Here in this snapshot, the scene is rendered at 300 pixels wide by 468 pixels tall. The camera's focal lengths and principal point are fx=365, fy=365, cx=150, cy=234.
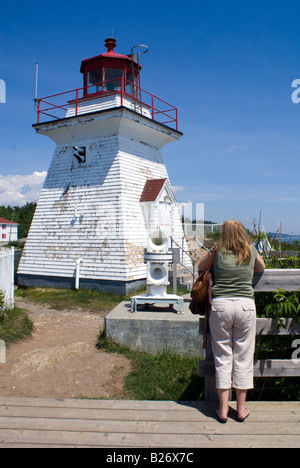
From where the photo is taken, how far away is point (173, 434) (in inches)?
119

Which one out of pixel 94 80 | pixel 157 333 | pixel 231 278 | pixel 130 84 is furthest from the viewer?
pixel 130 84

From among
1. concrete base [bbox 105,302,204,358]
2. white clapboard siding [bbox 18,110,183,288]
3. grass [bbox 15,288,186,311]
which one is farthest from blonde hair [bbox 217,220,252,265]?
white clapboard siding [bbox 18,110,183,288]

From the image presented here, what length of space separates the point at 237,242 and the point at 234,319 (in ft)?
2.27

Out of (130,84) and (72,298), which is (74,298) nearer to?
(72,298)

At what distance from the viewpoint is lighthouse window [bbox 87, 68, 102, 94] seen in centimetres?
1447

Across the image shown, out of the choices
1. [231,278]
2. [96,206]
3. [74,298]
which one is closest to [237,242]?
[231,278]

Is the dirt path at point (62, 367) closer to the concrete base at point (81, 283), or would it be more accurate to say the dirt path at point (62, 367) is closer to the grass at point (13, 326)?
the grass at point (13, 326)

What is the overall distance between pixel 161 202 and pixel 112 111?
3817 mm

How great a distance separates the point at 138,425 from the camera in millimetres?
3154

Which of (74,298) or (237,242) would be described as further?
(74,298)

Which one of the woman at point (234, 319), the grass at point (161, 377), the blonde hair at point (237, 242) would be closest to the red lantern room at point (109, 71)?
the grass at point (161, 377)

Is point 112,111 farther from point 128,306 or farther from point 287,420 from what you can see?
point 287,420

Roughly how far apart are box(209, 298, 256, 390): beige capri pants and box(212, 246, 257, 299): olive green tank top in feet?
0.21
